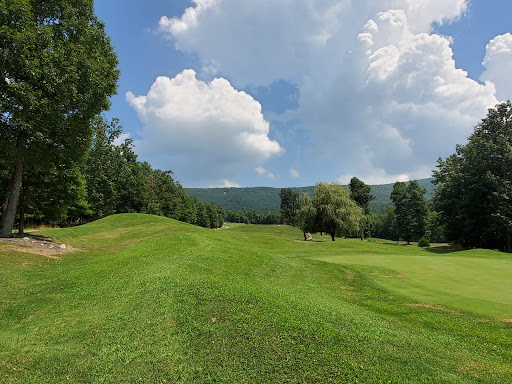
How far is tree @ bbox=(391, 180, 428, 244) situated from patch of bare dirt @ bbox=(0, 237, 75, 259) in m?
67.1

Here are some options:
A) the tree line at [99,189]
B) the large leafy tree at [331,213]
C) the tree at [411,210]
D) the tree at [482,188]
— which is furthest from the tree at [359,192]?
the tree line at [99,189]

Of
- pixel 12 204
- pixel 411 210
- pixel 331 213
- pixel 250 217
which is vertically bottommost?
pixel 250 217

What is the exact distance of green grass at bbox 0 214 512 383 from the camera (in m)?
5.24

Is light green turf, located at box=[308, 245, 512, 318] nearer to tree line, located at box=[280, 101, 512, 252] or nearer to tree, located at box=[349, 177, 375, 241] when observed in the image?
tree line, located at box=[280, 101, 512, 252]

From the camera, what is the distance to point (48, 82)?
49.8ft

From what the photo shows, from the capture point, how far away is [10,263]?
12.7 meters

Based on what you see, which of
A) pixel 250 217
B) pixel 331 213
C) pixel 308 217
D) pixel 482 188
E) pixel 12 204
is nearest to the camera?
pixel 12 204

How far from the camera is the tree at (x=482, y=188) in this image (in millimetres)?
34281

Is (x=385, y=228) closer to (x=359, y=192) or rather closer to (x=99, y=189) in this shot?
(x=359, y=192)

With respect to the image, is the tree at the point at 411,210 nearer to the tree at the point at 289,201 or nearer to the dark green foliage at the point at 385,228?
the dark green foliage at the point at 385,228

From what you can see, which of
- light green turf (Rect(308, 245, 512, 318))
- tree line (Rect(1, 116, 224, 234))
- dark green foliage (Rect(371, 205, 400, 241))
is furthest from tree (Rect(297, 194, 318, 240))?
dark green foliage (Rect(371, 205, 400, 241))

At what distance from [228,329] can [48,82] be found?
16.3 m

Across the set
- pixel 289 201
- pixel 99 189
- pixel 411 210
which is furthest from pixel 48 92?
pixel 289 201

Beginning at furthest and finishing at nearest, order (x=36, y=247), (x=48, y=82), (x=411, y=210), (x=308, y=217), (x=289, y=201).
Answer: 1. (x=289, y=201)
2. (x=411, y=210)
3. (x=308, y=217)
4. (x=36, y=247)
5. (x=48, y=82)
